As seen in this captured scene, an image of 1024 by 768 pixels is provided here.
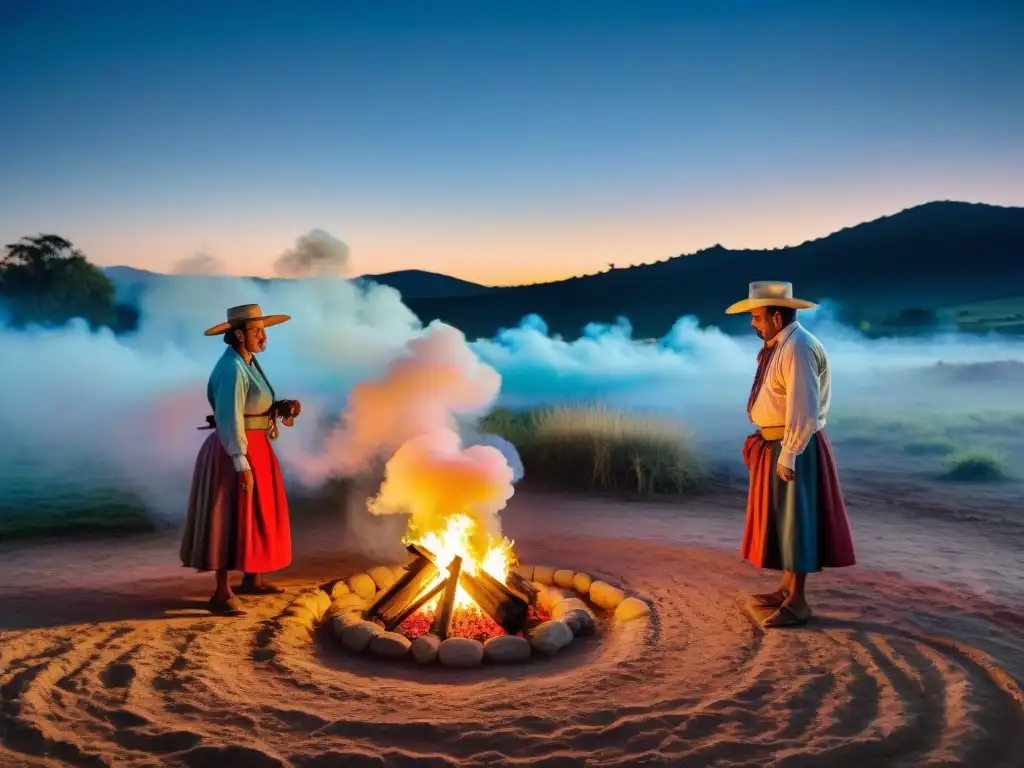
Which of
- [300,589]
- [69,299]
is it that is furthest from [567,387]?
[300,589]

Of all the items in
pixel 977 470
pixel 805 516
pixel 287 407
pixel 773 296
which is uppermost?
pixel 773 296

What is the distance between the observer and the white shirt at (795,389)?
5449 mm

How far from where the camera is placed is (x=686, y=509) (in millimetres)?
11008

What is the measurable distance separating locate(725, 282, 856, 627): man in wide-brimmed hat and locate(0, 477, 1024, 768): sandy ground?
0.52 metres

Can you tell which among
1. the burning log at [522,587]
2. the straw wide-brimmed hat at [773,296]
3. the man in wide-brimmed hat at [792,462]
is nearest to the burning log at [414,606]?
the burning log at [522,587]

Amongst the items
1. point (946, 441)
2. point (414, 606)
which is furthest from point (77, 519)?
point (946, 441)

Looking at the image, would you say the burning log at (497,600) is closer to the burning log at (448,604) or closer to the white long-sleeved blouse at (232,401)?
the burning log at (448,604)

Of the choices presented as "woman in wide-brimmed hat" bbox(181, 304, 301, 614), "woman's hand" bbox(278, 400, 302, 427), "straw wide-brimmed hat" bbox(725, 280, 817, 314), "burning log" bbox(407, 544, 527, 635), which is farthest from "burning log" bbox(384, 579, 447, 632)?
"straw wide-brimmed hat" bbox(725, 280, 817, 314)

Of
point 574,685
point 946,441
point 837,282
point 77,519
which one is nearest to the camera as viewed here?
point 574,685

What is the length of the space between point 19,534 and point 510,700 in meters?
8.42

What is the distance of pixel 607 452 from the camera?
508 inches

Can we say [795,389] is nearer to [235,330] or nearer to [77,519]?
[235,330]

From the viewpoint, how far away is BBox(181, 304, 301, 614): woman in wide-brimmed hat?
240 inches

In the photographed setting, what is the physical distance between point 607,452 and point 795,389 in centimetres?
754
